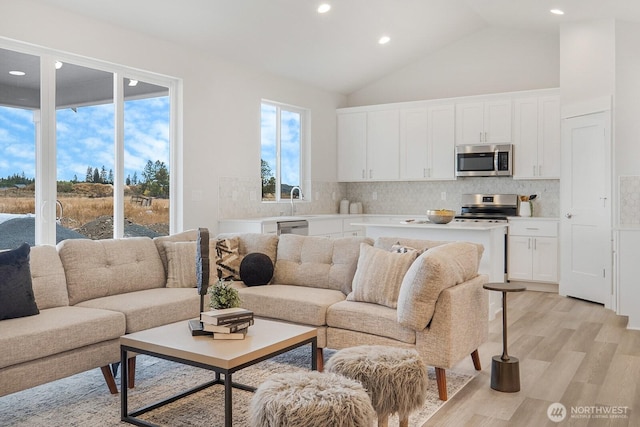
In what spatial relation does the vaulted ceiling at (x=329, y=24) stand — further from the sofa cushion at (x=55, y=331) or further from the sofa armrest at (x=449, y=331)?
the sofa armrest at (x=449, y=331)

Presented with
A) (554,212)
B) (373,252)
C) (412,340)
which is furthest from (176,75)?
(554,212)

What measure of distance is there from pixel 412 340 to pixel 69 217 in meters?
3.19

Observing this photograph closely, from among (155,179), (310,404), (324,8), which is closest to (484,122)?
(324,8)

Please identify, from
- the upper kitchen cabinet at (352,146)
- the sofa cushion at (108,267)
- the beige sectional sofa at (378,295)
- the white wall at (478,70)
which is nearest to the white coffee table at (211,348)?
the beige sectional sofa at (378,295)

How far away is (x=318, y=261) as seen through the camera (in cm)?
430

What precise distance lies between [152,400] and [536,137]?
569cm

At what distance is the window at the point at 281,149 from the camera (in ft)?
23.5

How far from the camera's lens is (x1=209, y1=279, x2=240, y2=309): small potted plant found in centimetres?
301

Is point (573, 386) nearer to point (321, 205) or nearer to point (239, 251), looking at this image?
point (239, 251)

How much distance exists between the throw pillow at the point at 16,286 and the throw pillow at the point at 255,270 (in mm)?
1506

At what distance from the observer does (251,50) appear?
245 inches

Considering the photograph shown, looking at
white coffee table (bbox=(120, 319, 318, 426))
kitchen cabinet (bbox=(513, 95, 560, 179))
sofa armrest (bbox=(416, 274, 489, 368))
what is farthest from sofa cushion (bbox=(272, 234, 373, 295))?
kitchen cabinet (bbox=(513, 95, 560, 179))

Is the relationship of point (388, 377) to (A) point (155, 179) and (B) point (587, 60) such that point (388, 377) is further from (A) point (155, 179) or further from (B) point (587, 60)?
(B) point (587, 60)

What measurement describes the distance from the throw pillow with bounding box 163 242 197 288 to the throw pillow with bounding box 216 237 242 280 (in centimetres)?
23
